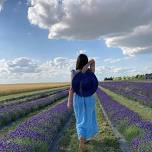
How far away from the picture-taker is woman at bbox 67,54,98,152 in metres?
10.1

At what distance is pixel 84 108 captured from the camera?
A: 1023 centimetres

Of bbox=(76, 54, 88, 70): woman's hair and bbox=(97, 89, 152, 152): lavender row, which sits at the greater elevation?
bbox=(76, 54, 88, 70): woman's hair

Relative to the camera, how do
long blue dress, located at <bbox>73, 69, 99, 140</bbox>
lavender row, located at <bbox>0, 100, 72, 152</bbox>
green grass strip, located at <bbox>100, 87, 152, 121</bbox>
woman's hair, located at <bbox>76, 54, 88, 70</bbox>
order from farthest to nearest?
green grass strip, located at <bbox>100, 87, 152, 121</bbox> → long blue dress, located at <bbox>73, 69, 99, 140</bbox> → woman's hair, located at <bbox>76, 54, 88, 70</bbox> → lavender row, located at <bbox>0, 100, 72, 152</bbox>

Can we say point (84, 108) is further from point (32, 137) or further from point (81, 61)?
point (32, 137)

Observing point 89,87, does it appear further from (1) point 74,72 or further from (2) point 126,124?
(2) point 126,124

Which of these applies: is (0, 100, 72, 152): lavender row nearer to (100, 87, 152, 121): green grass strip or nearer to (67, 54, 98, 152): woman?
(67, 54, 98, 152): woman

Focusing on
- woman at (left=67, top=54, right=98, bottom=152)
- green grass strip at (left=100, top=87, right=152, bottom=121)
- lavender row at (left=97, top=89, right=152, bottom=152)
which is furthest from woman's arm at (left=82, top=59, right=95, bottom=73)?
green grass strip at (left=100, top=87, right=152, bottom=121)

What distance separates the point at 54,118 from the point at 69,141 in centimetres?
267

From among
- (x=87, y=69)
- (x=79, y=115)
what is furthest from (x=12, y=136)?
(x=87, y=69)

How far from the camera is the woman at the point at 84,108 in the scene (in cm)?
1007

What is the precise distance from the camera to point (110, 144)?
1111 centimetres

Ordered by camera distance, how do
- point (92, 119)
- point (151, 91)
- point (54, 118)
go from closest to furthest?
point (92, 119) → point (54, 118) → point (151, 91)

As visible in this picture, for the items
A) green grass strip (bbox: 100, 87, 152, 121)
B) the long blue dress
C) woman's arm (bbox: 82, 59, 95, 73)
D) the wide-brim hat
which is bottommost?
green grass strip (bbox: 100, 87, 152, 121)

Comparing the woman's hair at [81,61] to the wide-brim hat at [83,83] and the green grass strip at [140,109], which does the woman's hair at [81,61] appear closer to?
the wide-brim hat at [83,83]
